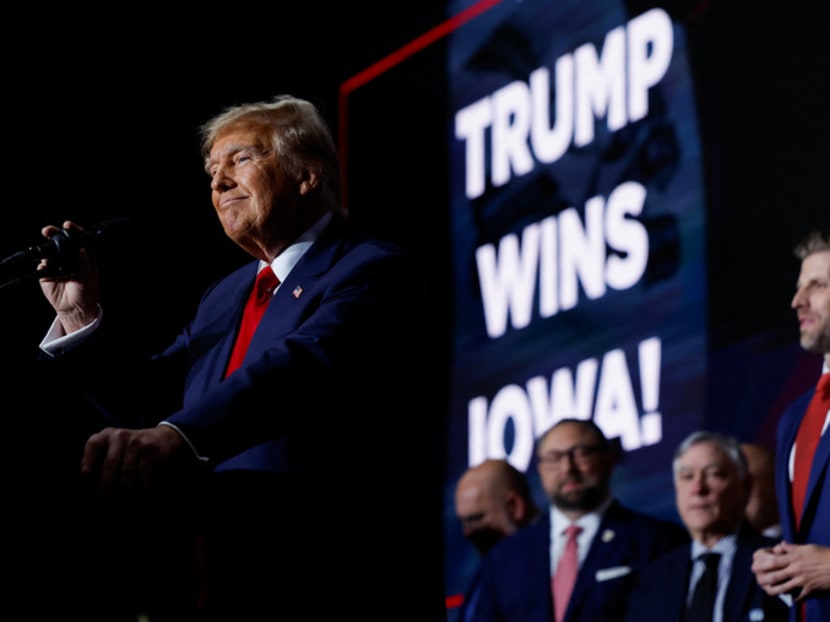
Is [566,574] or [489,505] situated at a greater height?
[489,505]

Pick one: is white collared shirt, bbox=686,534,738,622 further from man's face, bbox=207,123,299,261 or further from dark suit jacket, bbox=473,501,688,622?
man's face, bbox=207,123,299,261

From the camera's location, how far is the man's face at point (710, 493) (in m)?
3.72

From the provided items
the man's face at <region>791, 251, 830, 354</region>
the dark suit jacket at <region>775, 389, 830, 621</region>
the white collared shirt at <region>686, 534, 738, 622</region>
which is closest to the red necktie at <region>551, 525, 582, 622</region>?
the white collared shirt at <region>686, 534, 738, 622</region>

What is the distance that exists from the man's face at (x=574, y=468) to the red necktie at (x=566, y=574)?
0.08 meters

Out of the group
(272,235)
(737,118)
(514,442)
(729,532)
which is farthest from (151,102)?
(272,235)

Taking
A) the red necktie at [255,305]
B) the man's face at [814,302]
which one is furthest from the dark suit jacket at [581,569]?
the red necktie at [255,305]

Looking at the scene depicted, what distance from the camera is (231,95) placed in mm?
5387

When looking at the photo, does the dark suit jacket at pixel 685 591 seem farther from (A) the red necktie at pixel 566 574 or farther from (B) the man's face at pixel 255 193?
(B) the man's face at pixel 255 193

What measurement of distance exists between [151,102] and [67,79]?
0.33 meters

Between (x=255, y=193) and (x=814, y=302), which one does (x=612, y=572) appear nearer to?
(x=814, y=302)

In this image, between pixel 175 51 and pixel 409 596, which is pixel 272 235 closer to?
pixel 409 596

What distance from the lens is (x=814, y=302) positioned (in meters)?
3.55

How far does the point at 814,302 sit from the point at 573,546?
1123mm

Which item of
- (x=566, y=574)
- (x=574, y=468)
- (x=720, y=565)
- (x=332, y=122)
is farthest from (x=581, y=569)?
(x=332, y=122)
